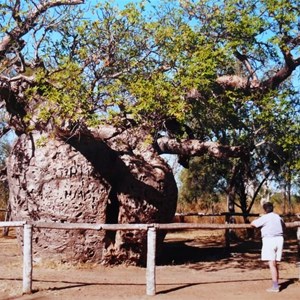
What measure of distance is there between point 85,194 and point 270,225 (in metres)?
4.43

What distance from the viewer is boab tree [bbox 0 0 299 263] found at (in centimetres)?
1027

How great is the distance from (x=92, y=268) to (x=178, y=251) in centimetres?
448

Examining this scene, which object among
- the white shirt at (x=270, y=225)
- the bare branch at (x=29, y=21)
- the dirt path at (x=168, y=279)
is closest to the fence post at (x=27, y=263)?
the dirt path at (x=168, y=279)

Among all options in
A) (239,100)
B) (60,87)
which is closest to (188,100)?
(239,100)

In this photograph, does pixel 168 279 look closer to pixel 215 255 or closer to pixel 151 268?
pixel 151 268

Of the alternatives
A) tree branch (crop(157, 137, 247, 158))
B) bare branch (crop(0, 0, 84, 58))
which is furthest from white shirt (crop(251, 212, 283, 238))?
bare branch (crop(0, 0, 84, 58))

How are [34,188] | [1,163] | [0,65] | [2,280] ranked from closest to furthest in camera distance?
[2,280] → [0,65] → [34,188] → [1,163]

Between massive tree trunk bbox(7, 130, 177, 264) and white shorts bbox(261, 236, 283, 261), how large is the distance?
3.70 m

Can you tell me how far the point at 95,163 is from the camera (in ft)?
Result: 40.5

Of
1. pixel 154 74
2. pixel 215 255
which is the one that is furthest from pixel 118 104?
pixel 215 255

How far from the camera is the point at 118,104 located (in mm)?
9977

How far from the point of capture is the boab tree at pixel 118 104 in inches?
404

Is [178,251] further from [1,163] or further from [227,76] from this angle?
[1,163]

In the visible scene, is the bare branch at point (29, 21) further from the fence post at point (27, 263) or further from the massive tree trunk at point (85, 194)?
the fence post at point (27, 263)
